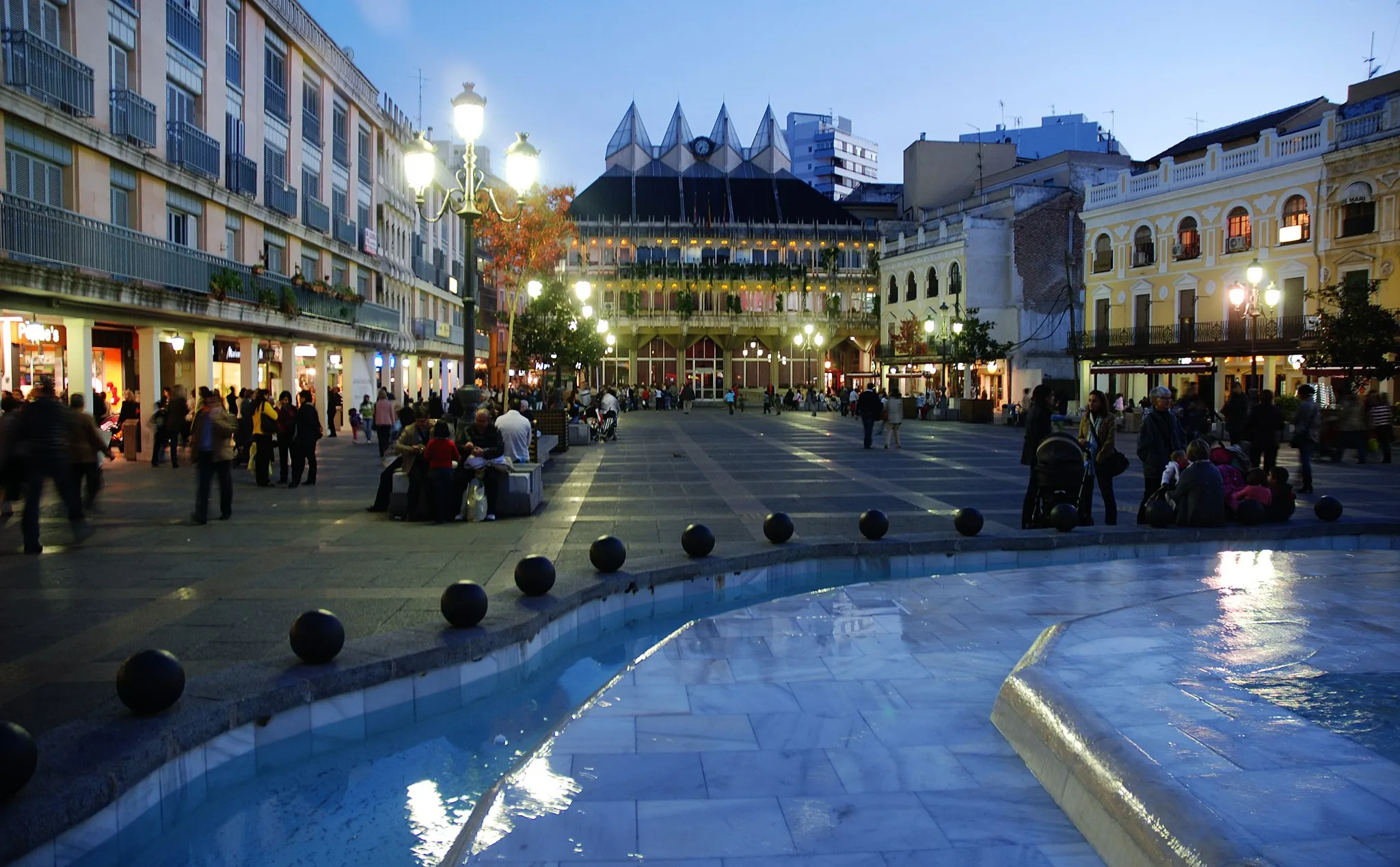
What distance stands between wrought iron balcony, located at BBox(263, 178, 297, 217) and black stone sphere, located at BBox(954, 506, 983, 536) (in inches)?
861

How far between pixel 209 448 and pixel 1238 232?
113 feet

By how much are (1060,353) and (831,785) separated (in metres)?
48.4

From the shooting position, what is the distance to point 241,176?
24578mm

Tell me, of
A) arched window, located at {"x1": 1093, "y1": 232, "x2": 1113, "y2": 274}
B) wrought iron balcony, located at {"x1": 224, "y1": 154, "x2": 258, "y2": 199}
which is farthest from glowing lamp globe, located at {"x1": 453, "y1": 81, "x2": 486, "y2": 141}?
arched window, located at {"x1": 1093, "y1": 232, "x2": 1113, "y2": 274}

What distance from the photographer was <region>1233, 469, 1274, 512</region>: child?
11.7m

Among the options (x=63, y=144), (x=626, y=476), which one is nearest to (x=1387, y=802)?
(x=626, y=476)

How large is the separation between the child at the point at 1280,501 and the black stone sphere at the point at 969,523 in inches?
146

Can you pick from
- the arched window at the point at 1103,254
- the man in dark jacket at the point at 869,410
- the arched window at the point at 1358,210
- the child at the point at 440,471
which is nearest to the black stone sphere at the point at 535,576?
the child at the point at 440,471

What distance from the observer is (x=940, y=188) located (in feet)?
212

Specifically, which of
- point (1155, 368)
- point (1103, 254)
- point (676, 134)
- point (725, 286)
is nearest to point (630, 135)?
point (676, 134)

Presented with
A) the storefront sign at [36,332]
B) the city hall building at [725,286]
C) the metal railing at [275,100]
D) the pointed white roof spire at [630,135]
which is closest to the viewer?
the storefront sign at [36,332]

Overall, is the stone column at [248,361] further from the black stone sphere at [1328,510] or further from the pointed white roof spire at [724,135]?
the pointed white roof spire at [724,135]

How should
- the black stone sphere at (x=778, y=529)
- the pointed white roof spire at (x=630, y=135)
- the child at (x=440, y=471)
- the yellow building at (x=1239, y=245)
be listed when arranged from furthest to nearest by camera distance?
1. the pointed white roof spire at (x=630, y=135)
2. the yellow building at (x=1239, y=245)
3. the child at (x=440, y=471)
4. the black stone sphere at (x=778, y=529)

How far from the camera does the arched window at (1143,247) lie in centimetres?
3916
